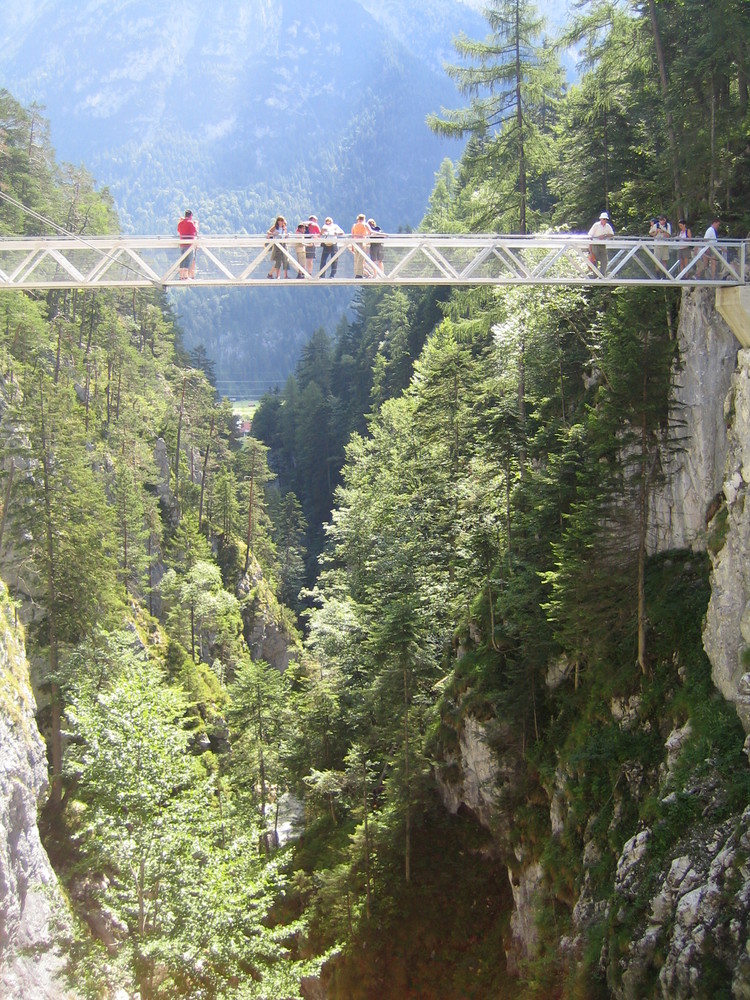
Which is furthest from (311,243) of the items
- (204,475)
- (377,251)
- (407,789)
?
(204,475)

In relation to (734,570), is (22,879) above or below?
below

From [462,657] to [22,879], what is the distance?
13387 mm

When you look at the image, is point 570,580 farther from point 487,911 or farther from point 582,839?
point 487,911

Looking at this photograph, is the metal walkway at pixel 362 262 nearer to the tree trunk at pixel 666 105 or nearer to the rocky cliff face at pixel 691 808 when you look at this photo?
the rocky cliff face at pixel 691 808

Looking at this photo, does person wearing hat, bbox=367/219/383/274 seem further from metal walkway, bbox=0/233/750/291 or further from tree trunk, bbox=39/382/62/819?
tree trunk, bbox=39/382/62/819

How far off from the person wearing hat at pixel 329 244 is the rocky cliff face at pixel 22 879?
45.6 feet

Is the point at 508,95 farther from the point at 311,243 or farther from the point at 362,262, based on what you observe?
the point at 311,243

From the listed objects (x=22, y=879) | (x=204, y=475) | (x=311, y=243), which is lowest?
(x=22, y=879)

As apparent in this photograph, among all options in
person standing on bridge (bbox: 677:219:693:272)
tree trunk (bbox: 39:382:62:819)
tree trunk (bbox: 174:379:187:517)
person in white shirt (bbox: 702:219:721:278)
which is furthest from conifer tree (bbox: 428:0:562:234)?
tree trunk (bbox: 174:379:187:517)

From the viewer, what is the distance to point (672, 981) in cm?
1434

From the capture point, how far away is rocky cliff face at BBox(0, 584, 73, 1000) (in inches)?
819

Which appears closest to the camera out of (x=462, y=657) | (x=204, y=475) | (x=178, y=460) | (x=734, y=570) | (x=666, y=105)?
(x=734, y=570)

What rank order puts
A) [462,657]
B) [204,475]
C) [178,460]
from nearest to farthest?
[462,657] < [178,460] < [204,475]

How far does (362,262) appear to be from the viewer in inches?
739
